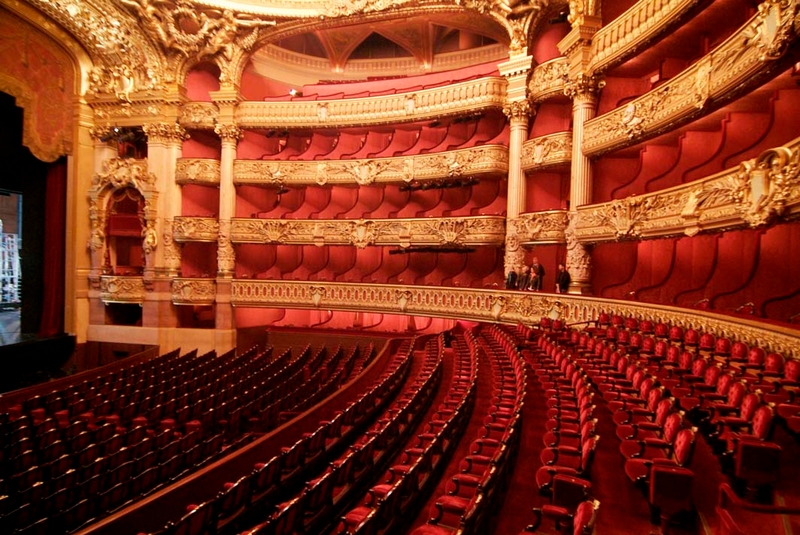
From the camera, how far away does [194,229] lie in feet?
38.5

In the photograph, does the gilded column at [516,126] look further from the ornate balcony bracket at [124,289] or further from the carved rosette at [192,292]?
the ornate balcony bracket at [124,289]

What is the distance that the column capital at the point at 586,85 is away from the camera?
8.08m

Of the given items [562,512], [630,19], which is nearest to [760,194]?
[562,512]

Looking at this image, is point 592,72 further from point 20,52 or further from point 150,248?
point 20,52

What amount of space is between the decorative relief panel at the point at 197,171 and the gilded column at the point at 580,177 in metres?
8.29

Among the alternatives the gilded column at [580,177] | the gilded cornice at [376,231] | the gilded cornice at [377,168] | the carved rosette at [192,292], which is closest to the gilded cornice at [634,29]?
the gilded column at [580,177]

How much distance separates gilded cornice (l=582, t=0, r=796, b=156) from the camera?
4332mm

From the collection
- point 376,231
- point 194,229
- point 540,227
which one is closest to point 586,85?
point 540,227

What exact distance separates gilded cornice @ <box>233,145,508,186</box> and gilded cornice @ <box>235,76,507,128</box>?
0.91 meters

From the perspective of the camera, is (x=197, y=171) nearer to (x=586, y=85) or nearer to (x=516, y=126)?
(x=516, y=126)

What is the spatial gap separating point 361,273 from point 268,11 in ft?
21.4

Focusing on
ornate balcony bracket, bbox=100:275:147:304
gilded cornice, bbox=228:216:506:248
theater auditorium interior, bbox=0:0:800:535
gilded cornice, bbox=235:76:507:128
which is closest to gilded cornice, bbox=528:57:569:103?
theater auditorium interior, bbox=0:0:800:535

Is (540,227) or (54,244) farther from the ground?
(540,227)

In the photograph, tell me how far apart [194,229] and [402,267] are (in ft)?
16.7
